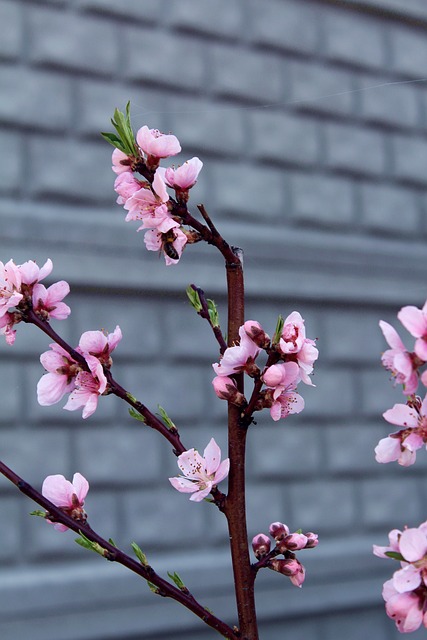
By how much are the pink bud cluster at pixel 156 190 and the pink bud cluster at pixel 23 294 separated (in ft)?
0.19

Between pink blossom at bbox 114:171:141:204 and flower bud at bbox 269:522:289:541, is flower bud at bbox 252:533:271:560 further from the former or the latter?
pink blossom at bbox 114:171:141:204

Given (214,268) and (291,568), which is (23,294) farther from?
(214,268)

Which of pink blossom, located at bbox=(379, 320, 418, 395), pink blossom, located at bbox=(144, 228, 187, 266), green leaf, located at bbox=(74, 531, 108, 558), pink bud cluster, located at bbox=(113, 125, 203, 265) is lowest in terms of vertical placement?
green leaf, located at bbox=(74, 531, 108, 558)

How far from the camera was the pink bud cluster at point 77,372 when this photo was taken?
1.69 feet

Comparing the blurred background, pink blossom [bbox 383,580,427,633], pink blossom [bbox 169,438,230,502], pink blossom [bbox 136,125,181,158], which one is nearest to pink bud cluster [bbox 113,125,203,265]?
pink blossom [bbox 136,125,181,158]

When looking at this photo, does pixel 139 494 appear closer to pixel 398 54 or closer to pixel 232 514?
pixel 398 54

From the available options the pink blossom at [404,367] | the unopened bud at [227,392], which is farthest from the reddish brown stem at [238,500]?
the pink blossom at [404,367]

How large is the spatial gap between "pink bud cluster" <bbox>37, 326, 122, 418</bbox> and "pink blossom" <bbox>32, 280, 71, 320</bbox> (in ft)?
0.09

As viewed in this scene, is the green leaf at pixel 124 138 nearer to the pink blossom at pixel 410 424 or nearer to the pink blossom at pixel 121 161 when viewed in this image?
the pink blossom at pixel 121 161

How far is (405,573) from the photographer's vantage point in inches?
15.0

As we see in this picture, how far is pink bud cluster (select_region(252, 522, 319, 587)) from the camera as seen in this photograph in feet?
1.65

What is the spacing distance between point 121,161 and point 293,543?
9.4 inches

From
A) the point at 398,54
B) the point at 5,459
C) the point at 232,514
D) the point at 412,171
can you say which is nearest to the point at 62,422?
the point at 5,459

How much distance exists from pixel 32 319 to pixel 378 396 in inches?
99.8
